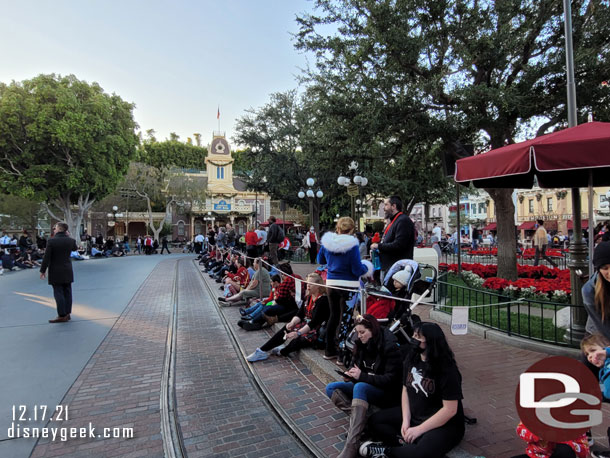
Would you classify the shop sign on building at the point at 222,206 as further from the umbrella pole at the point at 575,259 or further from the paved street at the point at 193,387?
the umbrella pole at the point at 575,259

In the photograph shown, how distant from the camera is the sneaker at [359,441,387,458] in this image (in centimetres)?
271

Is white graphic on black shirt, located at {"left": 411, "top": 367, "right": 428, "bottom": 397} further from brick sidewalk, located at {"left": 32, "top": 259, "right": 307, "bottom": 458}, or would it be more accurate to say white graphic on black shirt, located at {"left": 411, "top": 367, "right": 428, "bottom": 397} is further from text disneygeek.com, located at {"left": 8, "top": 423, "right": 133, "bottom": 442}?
text disneygeek.com, located at {"left": 8, "top": 423, "right": 133, "bottom": 442}

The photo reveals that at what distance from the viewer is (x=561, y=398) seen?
2.11 metres

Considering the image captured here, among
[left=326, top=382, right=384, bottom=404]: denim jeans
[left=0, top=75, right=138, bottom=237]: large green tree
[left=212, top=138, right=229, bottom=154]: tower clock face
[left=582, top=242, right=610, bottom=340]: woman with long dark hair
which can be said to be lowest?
[left=326, top=382, right=384, bottom=404]: denim jeans

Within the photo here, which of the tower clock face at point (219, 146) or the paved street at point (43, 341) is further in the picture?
the tower clock face at point (219, 146)

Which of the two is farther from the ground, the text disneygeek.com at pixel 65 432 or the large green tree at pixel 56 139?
the large green tree at pixel 56 139

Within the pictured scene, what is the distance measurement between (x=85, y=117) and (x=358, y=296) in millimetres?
26780

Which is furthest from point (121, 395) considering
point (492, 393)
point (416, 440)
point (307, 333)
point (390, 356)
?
point (492, 393)

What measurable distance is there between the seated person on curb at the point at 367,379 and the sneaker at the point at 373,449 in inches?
3.0

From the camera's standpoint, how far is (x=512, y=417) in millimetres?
3230

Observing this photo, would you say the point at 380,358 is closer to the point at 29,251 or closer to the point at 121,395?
the point at 121,395

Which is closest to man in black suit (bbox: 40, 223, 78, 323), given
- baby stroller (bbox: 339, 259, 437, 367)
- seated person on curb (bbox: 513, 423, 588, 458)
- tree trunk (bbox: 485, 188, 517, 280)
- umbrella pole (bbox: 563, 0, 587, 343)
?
baby stroller (bbox: 339, 259, 437, 367)

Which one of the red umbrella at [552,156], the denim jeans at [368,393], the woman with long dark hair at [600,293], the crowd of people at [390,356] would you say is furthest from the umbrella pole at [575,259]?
the denim jeans at [368,393]

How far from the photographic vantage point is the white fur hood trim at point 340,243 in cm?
441
